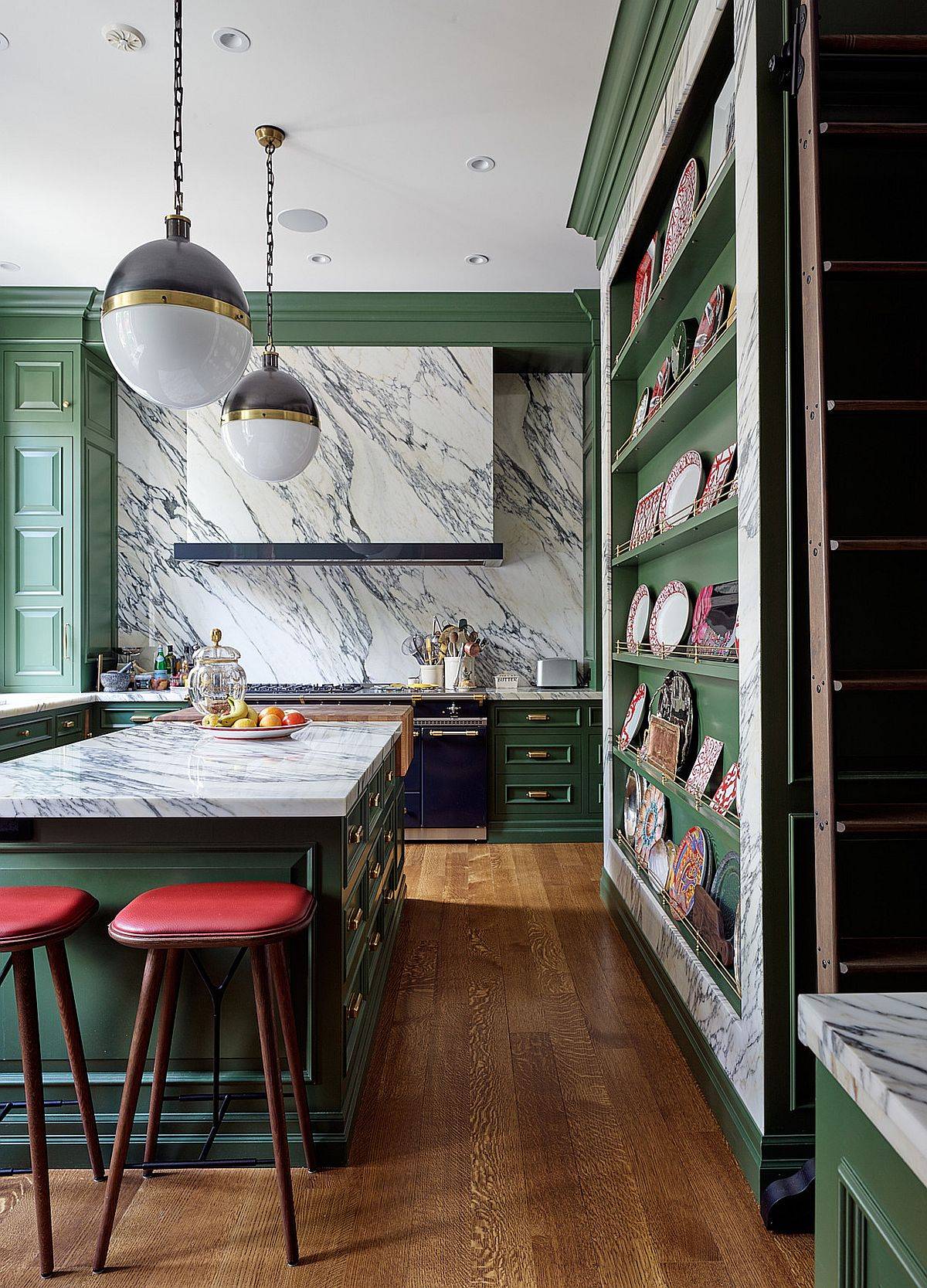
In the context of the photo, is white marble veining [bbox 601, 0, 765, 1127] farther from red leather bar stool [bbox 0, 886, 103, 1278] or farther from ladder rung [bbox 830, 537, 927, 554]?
red leather bar stool [bbox 0, 886, 103, 1278]

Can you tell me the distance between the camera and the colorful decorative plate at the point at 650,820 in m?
2.95

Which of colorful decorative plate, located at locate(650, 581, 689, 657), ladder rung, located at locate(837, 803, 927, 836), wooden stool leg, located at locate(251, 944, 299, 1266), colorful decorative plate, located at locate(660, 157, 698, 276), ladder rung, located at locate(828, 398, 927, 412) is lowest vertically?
wooden stool leg, located at locate(251, 944, 299, 1266)

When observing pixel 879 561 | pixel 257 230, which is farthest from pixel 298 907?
pixel 257 230

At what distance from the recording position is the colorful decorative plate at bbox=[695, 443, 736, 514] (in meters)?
2.19

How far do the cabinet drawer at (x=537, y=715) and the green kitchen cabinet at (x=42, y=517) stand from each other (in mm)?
2460

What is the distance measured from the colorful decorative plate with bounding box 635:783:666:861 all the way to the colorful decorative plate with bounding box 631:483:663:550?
94 cm

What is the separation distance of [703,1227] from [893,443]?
165 cm

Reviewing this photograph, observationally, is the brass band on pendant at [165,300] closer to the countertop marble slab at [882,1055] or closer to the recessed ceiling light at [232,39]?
the recessed ceiling light at [232,39]

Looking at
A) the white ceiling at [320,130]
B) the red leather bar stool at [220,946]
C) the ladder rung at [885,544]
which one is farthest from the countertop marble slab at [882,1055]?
the white ceiling at [320,130]

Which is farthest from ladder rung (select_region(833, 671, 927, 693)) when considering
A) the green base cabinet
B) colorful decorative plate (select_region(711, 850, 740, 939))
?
the green base cabinet

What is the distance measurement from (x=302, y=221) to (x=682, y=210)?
81.6 inches

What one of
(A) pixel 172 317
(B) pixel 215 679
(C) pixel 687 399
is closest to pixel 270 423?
(B) pixel 215 679

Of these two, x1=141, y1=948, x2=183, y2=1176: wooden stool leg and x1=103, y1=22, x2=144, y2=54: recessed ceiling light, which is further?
x1=103, y1=22, x2=144, y2=54: recessed ceiling light

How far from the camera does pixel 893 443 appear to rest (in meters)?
1.73
